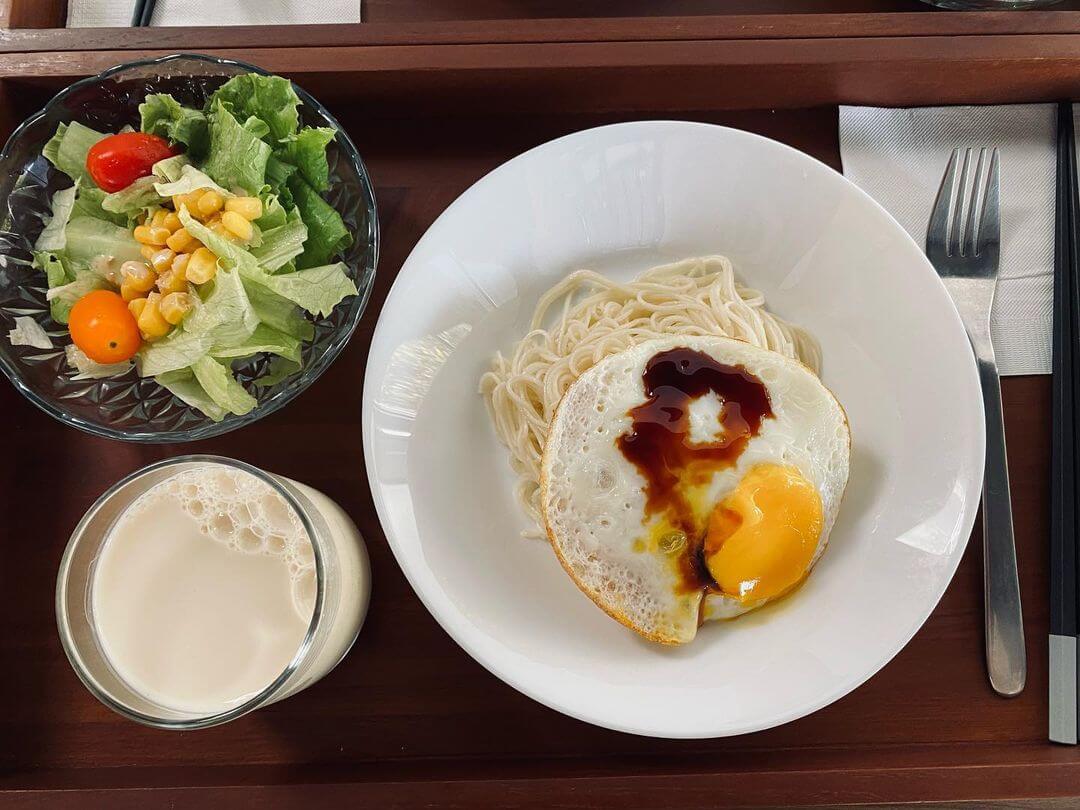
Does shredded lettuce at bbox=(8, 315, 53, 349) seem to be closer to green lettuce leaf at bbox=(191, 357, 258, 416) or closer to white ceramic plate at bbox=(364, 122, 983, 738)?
green lettuce leaf at bbox=(191, 357, 258, 416)

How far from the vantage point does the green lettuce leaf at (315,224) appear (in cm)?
194

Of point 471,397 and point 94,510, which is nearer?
point 94,510

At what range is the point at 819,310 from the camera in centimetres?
204

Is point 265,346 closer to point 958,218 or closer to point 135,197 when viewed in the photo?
point 135,197

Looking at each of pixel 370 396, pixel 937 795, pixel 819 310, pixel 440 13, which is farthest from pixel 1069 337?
pixel 440 13

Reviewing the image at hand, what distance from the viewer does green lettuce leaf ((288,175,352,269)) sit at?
1.94 meters

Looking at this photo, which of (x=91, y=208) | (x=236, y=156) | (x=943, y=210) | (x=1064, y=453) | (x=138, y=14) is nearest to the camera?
(x=236, y=156)

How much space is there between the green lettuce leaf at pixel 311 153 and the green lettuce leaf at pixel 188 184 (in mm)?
179

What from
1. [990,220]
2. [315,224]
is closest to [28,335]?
[315,224]

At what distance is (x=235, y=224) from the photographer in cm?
175

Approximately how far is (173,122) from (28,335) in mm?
619

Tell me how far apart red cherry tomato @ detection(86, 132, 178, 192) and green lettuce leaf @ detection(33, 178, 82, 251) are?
11 cm

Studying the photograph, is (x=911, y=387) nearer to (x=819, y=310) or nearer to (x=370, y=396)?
(x=819, y=310)

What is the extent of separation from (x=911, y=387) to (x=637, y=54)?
42.3 inches
